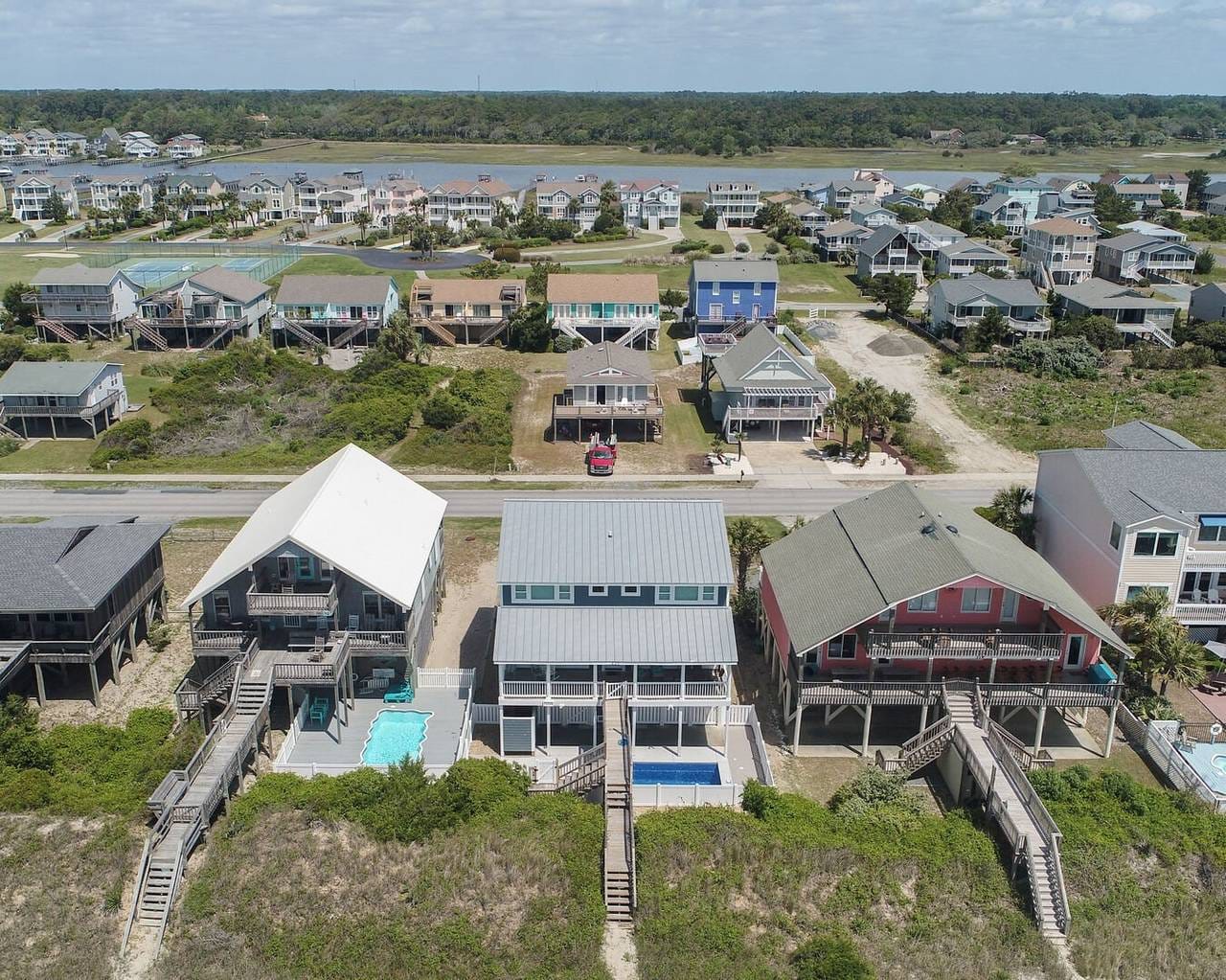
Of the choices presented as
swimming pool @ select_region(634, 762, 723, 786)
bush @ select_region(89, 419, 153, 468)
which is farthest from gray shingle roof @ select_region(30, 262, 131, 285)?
swimming pool @ select_region(634, 762, 723, 786)

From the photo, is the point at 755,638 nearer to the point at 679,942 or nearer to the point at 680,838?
the point at 680,838

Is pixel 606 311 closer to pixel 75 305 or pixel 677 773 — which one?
pixel 75 305

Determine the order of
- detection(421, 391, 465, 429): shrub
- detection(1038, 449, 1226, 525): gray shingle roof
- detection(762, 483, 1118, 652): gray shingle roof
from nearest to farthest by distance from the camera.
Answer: detection(762, 483, 1118, 652): gray shingle roof < detection(1038, 449, 1226, 525): gray shingle roof < detection(421, 391, 465, 429): shrub

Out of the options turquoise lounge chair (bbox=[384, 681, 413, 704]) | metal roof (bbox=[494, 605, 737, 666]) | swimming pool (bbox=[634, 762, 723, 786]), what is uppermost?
metal roof (bbox=[494, 605, 737, 666])

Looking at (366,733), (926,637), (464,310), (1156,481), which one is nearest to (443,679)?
(366,733)

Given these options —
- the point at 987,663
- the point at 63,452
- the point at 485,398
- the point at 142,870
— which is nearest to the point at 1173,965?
the point at 987,663

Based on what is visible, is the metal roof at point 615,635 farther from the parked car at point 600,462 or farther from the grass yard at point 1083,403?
the grass yard at point 1083,403

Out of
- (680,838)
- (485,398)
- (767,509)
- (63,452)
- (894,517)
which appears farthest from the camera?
(485,398)

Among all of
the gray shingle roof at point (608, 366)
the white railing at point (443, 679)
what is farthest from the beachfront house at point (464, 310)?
the white railing at point (443, 679)

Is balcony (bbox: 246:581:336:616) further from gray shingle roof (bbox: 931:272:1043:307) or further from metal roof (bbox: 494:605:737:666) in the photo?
gray shingle roof (bbox: 931:272:1043:307)
